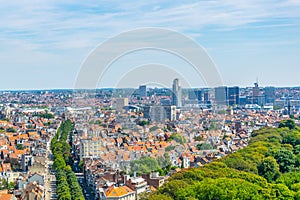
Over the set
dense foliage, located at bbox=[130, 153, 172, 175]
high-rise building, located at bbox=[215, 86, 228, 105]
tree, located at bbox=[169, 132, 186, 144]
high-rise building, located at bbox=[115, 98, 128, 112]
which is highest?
high-rise building, located at bbox=[215, 86, 228, 105]

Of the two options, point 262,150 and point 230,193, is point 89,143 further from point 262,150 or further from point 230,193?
point 230,193

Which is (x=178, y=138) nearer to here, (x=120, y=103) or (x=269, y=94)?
(x=120, y=103)

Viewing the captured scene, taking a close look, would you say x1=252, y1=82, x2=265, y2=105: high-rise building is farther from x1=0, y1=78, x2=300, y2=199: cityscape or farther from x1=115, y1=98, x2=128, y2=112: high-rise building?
x1=115, y1=98, x2=128, y2=112: high-rise building

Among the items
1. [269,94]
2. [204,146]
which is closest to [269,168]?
[204,146]

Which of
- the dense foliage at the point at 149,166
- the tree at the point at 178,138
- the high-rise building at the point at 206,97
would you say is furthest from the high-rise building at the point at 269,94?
the dense foliage at the point at 149,166

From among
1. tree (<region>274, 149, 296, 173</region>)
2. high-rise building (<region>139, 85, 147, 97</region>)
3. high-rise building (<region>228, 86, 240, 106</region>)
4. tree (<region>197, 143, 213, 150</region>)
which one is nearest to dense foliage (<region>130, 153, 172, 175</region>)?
tree (<region>274, 149, 296, 173</region>)
